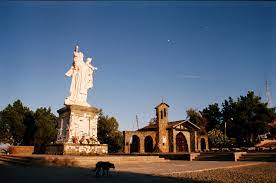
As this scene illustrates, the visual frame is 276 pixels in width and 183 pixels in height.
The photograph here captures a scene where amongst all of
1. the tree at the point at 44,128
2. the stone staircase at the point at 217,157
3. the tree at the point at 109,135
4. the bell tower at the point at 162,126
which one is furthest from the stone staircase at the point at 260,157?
the tree at the point at 109,135

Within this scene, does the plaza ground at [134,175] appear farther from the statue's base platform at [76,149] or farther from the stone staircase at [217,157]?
the stone staircase at [217,157]

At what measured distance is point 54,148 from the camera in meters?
19.5

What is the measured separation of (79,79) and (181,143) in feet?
88.1

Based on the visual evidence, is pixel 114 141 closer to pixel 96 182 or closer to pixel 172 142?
pixel 172 142

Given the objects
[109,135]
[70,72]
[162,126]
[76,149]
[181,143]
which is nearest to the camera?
[76,149]

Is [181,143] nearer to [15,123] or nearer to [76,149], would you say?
[15,123]

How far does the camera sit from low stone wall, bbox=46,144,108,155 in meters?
18.3

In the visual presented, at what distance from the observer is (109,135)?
193 feet

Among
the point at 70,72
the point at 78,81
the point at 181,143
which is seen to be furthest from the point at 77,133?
the point at 181,143

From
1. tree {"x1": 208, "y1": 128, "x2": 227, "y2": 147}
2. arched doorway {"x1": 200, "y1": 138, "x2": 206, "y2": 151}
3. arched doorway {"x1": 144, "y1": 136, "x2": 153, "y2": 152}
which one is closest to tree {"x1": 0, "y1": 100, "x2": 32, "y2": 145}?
arched doorway {"x1": 144, "y1": 136, "x2": 153, "y2": 152}

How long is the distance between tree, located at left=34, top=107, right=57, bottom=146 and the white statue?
22.3 m

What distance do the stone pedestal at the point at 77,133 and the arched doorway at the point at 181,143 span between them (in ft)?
81.0

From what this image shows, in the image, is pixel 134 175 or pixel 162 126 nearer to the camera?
pixel 134 175

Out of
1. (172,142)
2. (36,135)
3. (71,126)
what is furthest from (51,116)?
(71,126)
